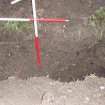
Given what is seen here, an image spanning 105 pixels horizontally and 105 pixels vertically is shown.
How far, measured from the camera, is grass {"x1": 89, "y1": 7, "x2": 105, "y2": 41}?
12.2 feet

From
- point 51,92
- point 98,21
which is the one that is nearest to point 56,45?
point 98,21

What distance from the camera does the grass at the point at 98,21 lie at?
372cm

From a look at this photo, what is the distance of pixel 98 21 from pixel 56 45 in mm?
631

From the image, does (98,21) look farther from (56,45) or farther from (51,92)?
(51,92)

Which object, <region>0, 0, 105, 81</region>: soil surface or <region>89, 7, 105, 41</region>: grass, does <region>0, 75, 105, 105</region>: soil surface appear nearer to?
<region>0, 0, 105, 81</region>: soil surface

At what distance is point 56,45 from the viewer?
3.61 meters

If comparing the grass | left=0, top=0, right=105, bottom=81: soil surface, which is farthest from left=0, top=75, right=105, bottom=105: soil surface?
the grass

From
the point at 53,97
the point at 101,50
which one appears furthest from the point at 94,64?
the point at 53,97

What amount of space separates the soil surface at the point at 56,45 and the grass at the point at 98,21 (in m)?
0.06

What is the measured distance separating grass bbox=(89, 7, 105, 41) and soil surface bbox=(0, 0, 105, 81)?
6 cm

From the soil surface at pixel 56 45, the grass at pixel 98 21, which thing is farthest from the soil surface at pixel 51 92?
the grass at pixel 98 21

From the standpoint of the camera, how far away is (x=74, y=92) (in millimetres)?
3000

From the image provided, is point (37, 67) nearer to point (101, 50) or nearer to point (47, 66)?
point (47, 66)

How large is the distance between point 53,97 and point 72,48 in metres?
0.84
